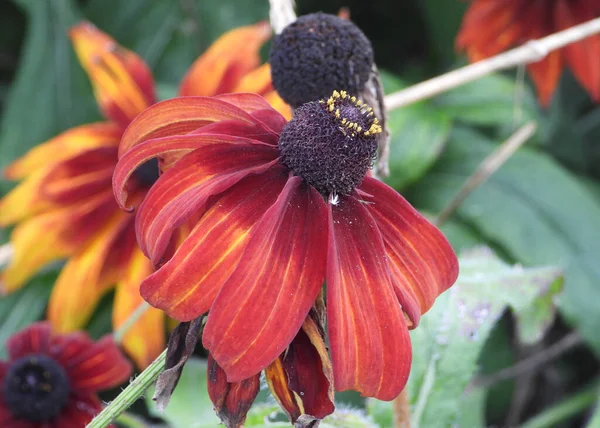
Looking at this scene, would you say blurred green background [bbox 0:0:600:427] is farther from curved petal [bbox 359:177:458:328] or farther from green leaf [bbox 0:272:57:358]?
curved petal [bbox 359:177:458:328]

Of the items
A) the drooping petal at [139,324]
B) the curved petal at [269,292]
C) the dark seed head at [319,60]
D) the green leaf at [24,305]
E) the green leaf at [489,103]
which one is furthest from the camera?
the green leaf at [489,103]

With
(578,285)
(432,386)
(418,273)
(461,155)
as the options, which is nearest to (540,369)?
(578,285)

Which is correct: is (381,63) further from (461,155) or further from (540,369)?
(540,369)

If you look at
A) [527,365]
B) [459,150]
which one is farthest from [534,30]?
[527,365]

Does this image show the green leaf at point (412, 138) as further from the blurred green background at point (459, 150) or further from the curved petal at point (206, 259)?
the curved petal at point (206, 259)

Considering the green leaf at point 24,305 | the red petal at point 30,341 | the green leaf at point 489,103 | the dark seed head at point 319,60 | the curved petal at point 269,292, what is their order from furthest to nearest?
the green leaf at point 489,103
the green leaf at point 24,305
the red petal at point 30,341
the dark seed head at point 319,60
the curved petal at point 269,292

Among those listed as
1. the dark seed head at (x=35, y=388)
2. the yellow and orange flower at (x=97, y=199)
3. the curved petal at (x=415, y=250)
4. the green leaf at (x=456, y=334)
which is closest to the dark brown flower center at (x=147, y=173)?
the yellow and orange flower at (x=97, y=199)

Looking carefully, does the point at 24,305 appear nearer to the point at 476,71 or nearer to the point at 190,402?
the point at 190,402
